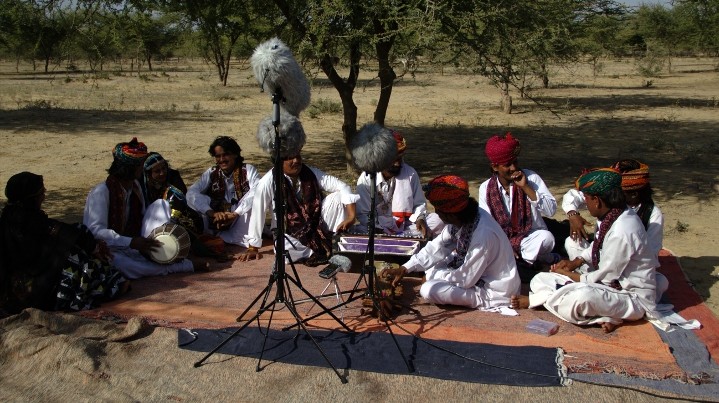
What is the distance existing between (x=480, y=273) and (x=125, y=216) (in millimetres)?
2890

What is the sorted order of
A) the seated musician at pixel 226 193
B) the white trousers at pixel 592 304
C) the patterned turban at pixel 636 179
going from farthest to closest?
1. the seated musician at pixel 226 193
2. the patterned turban at pixel 636 179
3. the white trousers at pixel 592 304

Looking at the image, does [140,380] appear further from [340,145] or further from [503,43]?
[340,145]

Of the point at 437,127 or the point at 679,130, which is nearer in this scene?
the point at 679,130

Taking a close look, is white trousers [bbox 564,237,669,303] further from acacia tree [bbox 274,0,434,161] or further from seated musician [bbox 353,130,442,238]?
acacia tree [bbox 274,0,434,161]

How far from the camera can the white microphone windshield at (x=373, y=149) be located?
13.0 ft

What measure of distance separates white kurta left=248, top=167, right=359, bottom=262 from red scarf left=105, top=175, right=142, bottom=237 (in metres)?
0.96

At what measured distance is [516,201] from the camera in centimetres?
559

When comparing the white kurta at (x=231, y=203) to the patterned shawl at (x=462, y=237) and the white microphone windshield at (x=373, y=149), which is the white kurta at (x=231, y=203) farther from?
the white microphone windshield at (x=373, y=149)

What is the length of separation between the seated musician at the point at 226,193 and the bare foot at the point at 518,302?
2.53m

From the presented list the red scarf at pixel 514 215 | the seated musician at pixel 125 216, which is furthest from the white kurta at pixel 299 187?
the red scarf at pixel 514 215

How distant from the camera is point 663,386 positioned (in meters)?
3.60

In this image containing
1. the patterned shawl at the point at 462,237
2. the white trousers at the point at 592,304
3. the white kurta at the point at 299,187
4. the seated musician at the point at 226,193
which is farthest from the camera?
the seated musician at the point at 226,193

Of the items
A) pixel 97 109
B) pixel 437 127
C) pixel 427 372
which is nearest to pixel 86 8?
pixel 427 372

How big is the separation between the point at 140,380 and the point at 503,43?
20.8ft
